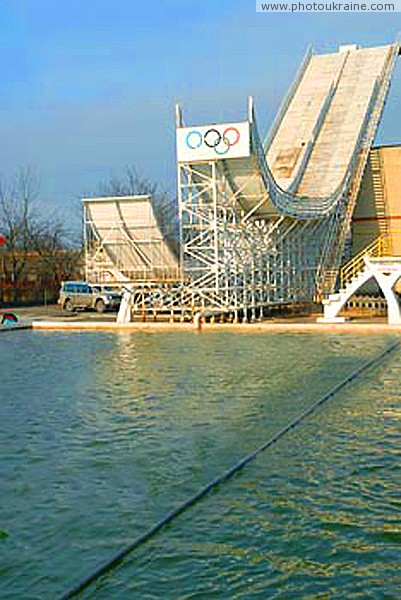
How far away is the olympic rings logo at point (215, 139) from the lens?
1889cm

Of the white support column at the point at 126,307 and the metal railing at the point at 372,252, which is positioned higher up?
the metal railing at the point at 372,252

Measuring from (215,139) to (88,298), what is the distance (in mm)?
12549

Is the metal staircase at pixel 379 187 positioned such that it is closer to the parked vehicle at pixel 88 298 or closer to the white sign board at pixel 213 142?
the parked vehicle at pixel 88 298

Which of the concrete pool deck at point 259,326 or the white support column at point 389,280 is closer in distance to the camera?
the concrete pool deck at point 259,326

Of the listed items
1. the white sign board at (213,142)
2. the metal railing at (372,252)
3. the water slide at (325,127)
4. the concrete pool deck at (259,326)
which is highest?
the water slide at (325,127)

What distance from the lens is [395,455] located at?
689 cm

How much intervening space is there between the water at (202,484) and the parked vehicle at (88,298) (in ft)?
57.7

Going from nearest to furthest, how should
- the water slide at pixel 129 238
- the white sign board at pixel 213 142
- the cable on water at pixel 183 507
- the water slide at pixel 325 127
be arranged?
the cable on water at pixel 183 507 < the white sign board at pixel 213 142 < the water slide at pixel 129 238 < the water slide at pixel 325 127

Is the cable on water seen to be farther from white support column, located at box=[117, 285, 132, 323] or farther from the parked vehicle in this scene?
the parked vehicle

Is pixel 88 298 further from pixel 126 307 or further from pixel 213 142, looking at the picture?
pixel 213 142

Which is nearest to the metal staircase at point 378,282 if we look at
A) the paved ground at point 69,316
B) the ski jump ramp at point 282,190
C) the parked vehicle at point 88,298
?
the ski jump ramp at point 282,190

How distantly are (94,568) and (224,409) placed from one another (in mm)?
4684

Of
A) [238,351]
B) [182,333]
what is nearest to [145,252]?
[182,333]

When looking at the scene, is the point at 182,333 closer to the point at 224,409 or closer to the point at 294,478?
the point at 224,409
